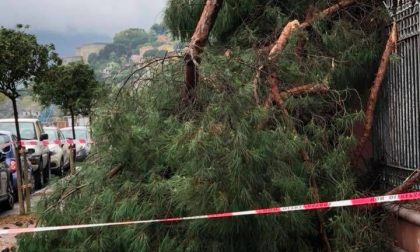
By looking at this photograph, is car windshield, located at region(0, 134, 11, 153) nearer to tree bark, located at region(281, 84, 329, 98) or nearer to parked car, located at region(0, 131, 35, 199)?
parked car, located at region(0, 131, 35, 199)

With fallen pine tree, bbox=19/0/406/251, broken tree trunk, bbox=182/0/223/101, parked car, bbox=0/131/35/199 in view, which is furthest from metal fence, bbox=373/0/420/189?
parked car, bbox=0/131/35/199

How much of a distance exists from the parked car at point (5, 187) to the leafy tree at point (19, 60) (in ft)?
2.37

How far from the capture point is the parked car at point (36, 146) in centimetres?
1577

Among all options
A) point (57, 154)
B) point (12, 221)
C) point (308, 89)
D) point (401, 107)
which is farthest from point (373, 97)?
point (57, 154)

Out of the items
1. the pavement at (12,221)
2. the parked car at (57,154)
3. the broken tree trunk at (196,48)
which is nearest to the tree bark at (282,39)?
the broken tree trunk at (196,48)

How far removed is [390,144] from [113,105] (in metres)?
2.91

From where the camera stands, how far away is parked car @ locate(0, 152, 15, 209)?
11438 mm

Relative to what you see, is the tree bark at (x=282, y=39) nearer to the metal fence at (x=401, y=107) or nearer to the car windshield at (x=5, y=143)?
the metal fence at (x=401, y=107)

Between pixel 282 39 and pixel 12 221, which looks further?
pixel 12 221

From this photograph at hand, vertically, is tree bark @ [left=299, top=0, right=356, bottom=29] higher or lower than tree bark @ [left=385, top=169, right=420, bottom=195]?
higher

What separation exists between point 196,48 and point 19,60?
6542 mm

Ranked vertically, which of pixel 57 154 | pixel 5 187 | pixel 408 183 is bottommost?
pixel 57 154

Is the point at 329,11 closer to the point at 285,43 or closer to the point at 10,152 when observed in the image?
the point at 285,43

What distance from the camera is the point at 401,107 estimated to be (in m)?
6.04
